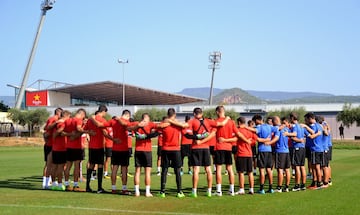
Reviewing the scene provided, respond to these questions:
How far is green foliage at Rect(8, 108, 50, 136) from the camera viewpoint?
87.2 metres

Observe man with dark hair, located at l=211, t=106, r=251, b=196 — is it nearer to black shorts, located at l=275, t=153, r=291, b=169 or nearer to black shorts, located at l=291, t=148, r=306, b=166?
black shorts, located at l=275, t=153, r=291, b=169

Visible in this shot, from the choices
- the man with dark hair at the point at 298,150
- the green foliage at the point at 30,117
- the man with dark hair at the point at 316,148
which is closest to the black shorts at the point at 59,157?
the man with dark hair at the point at 298,150

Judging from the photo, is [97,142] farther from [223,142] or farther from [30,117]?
[30,117]

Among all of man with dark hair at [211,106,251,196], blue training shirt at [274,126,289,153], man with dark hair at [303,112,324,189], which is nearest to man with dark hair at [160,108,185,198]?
man with dark hair at [211,106,251,196]

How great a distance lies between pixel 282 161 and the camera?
1673cm

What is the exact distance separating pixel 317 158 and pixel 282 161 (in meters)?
1.60

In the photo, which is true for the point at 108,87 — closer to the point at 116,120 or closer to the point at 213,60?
the point at 213,60

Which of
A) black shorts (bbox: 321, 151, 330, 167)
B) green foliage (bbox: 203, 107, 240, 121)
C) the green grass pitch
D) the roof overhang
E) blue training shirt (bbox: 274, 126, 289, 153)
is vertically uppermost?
the roof overhang

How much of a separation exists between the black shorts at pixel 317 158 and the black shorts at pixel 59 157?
7800mm

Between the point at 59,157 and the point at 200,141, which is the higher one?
the point at 200,141

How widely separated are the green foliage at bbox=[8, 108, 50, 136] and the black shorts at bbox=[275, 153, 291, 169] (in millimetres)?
74308

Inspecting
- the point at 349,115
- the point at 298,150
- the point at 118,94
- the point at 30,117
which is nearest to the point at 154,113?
the point at 30,117

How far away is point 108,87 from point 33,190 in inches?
3439

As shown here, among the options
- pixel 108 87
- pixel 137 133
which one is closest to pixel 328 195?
pixel 137 133
